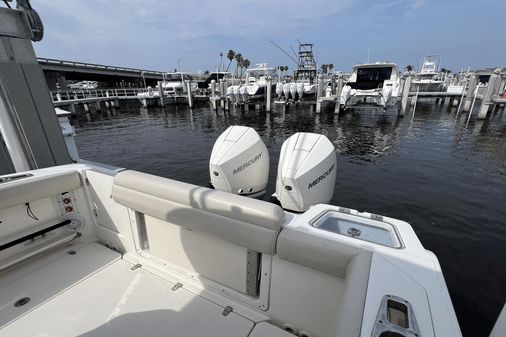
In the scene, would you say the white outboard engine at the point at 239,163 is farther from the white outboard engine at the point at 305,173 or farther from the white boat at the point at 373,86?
the white boat at the point at 373,86

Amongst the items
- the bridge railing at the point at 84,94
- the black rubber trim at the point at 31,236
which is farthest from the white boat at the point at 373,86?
the bridge railing at the point at 84,94

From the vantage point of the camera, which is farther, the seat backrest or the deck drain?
the deck drain

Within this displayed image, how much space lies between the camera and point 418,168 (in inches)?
339

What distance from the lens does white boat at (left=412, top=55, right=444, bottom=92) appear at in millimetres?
29016

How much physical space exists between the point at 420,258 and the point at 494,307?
356 cm

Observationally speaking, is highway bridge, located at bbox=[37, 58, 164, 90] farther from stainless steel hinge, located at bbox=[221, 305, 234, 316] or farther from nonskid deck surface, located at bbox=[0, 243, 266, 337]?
stainless steel hinge, located at bbox=[221, 305, 234, 316]

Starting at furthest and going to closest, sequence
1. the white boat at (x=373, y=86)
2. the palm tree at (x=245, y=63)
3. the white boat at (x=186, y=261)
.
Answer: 1. the palm tree at (x=245, y=63)
2. the white boat at (x=373, y=86)
3. the white boat at (x=186, y=261)

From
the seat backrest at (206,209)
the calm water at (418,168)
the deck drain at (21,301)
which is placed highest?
the seat backrest at (206,209)

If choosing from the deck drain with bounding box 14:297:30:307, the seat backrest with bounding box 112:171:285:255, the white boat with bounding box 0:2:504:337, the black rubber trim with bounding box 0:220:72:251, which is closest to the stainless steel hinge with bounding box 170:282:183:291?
the white boat with bounding box 0:2:504:337

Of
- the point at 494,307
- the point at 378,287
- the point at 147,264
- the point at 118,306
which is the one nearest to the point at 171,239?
the point at 147,264

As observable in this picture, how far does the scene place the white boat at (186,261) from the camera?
3.98ft

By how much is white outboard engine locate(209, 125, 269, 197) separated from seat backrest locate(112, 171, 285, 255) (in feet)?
5.21

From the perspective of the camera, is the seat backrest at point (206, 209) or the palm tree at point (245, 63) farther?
the palm tree at point (245, 63)

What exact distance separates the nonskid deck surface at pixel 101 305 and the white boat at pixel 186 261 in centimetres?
1
